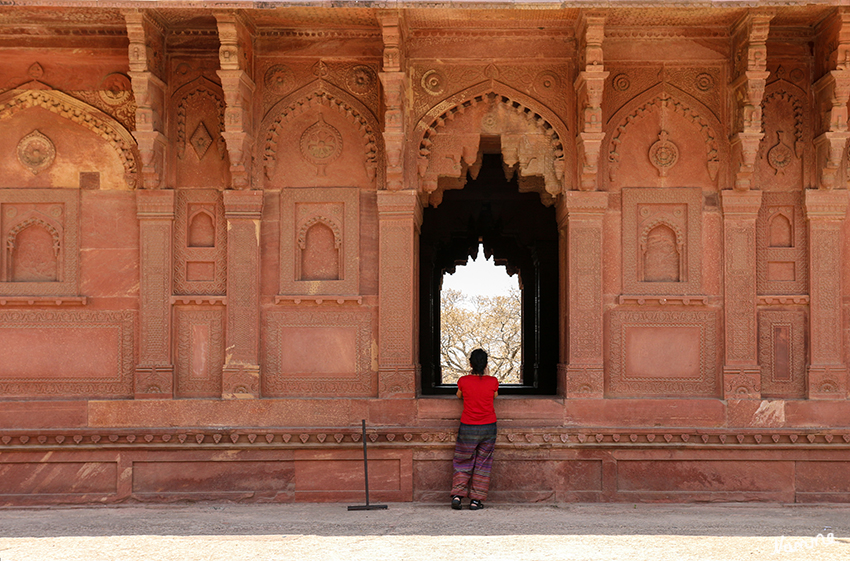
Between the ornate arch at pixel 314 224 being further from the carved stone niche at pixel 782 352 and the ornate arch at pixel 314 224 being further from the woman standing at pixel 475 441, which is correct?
the carved stone niche at pixel 782 352

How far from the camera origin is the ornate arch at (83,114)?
6.75 metres

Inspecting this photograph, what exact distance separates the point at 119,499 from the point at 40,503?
617 mm

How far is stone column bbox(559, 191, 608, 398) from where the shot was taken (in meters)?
6.66

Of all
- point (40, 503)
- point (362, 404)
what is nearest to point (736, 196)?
point (362, 404)

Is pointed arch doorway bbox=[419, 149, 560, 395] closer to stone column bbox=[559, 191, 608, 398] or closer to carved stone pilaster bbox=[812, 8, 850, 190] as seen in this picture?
stone column bbox=[559, 191, 608, 398]

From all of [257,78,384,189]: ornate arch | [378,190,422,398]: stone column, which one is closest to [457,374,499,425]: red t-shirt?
[378,190,422,398]: stone column

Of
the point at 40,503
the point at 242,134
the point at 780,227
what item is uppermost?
the point at 242,134

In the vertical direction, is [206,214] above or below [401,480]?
above

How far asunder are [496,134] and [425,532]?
3277 mm

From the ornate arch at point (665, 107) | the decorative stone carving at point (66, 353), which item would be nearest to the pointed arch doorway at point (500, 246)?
the ornate arch at point (665, 107)

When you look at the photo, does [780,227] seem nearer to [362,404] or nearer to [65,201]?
[362,404]

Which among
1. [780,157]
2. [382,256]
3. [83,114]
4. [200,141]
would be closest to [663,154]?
[780,157]

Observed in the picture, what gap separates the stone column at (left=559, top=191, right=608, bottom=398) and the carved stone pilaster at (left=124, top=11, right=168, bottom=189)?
3.36 m

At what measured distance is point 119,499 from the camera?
21.6ft
